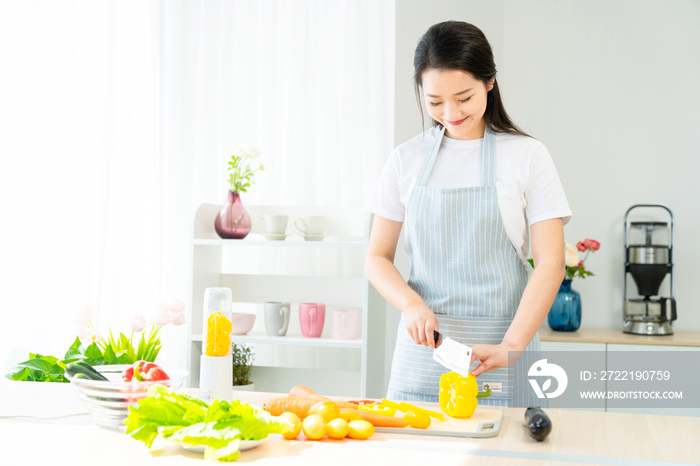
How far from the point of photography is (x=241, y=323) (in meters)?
2.57

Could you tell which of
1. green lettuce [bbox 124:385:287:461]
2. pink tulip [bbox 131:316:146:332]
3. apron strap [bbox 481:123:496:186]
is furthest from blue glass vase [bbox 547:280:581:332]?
green lettuce [bbox 124:385:287:461]

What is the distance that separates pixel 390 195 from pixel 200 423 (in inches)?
33.3

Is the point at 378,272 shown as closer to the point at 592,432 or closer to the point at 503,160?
the point at 503,160

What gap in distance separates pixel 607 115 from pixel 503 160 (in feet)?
5.98

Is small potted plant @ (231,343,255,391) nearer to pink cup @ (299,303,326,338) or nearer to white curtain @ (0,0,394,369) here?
pink cup @ (299,303,326,338)

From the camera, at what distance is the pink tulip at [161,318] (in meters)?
1.85

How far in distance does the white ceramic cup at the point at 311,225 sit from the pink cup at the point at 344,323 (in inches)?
13.8

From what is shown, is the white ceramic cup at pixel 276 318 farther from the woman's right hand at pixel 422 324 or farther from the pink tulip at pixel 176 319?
the woman's right hand at pixel 422 324

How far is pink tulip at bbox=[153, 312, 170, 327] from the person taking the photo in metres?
1.85

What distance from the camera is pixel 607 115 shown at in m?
3.05

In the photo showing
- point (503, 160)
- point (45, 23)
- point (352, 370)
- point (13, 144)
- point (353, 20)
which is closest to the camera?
point (503, 160)

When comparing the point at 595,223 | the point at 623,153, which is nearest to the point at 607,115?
the point at 623,153

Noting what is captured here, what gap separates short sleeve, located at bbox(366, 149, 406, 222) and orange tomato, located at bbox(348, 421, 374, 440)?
669 mm

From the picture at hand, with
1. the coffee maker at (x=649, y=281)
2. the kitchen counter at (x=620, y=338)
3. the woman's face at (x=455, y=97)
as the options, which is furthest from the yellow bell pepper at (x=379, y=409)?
the coffee maker at (x=649, y=281)
